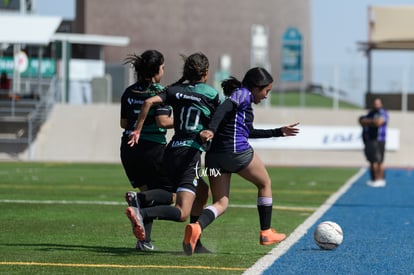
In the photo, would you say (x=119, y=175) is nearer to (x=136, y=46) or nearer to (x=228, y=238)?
(x=228, y=238)

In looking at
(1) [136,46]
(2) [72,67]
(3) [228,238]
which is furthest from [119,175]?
(1) [136,46]

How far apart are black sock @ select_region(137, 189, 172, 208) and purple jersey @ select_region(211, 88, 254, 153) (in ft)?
2.12

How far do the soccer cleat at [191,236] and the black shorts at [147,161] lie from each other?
3.02ft

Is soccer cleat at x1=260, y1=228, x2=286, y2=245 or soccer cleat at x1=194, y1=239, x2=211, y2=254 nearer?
soccer cleat at x1=194, y1=239, x2=211, y2=254

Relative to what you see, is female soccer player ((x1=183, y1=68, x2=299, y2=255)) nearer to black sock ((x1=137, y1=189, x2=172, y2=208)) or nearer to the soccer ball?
black sock ((x1=137, y1=189, x2=172, y2=208))

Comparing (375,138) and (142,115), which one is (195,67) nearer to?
(142,115)

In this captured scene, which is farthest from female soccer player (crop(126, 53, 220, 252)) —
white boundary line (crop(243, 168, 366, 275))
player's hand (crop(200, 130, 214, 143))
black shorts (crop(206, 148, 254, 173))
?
white boundary line (crop(243, 168, 366, 275))

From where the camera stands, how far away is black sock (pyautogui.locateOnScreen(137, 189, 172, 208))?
10461 mm

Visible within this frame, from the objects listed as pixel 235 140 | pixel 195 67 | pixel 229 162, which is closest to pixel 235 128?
pixel 235 140

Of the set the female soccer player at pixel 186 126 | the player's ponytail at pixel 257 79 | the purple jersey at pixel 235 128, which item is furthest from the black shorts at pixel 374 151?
the female soccer player at pixel 186 126

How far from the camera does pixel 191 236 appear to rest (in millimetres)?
9984

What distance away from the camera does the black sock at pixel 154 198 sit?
34.3 feet

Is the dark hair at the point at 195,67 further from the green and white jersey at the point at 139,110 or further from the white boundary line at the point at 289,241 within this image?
the white boundary line at the point at 289,241

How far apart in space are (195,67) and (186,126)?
1.83 feet
